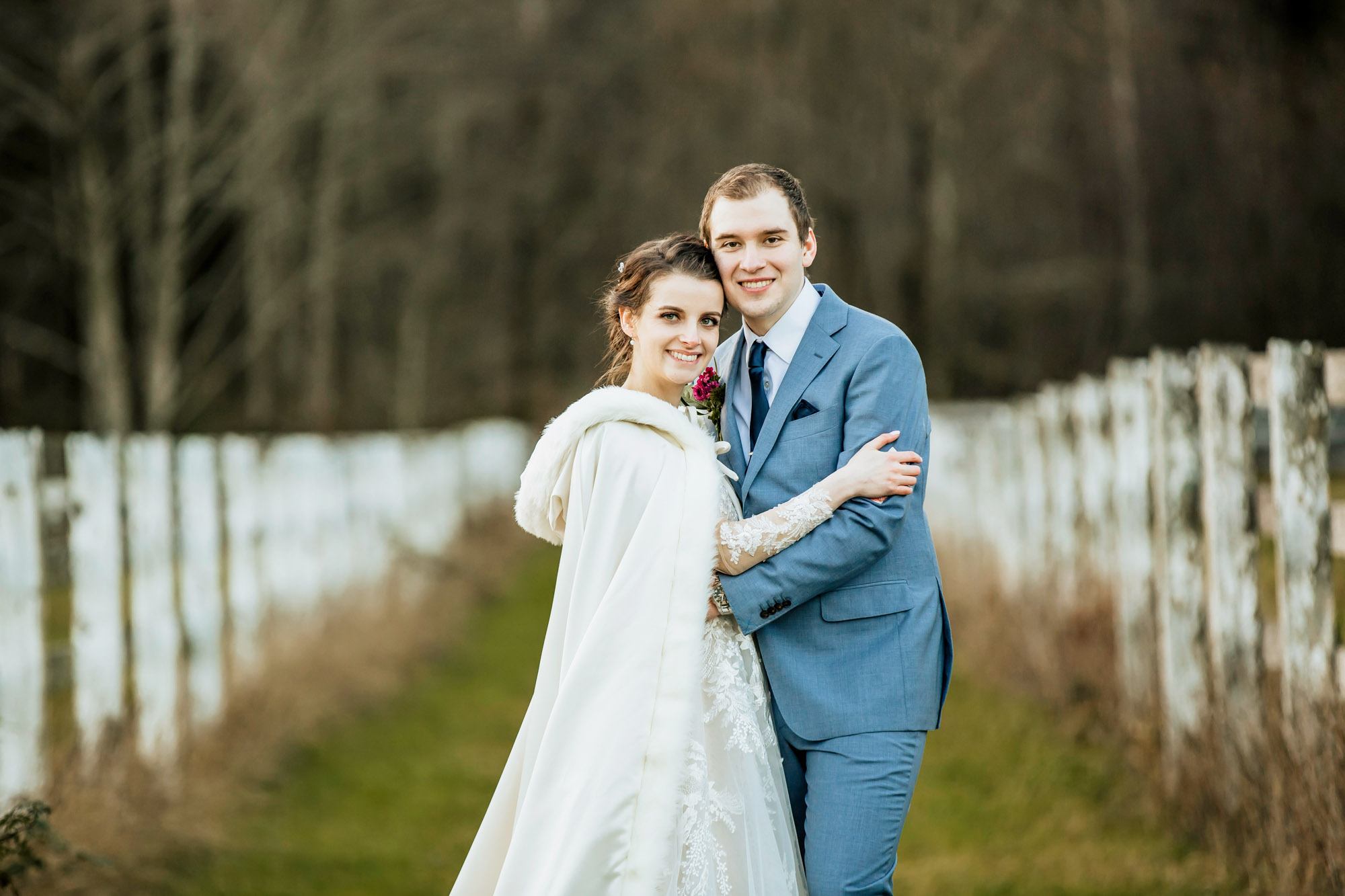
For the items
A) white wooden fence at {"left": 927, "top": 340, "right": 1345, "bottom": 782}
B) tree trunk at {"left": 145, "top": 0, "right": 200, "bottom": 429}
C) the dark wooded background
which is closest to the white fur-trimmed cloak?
white wooden fence at {"left": 927, "top": 340, "right": 1345, "bottom": 782}

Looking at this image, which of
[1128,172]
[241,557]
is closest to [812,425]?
[241,557]

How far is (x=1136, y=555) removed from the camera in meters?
5.64

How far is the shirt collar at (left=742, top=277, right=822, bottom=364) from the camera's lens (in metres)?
3.07

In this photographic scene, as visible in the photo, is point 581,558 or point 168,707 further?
point 168,707

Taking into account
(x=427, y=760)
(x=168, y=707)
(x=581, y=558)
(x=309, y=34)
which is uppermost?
(x=309, y=34)

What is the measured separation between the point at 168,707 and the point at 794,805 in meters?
3.70

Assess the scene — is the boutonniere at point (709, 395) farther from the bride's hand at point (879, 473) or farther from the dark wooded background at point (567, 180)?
the dark wooded background at point (567, 180)

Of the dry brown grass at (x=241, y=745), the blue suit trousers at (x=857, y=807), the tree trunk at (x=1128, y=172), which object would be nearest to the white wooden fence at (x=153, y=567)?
the dry brown grass at (x=241, y=745)

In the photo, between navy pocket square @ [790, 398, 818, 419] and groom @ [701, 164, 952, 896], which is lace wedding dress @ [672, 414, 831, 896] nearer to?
groom @ [701, 164, 952, 896]

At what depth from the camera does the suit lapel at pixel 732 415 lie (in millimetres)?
3119

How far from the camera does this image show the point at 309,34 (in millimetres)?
13891

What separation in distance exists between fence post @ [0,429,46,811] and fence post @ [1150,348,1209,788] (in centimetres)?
403

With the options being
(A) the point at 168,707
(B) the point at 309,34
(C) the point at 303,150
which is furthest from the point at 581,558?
(C) the point at 303,150

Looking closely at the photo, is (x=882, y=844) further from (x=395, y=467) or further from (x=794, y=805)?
(x=395, y=467)
